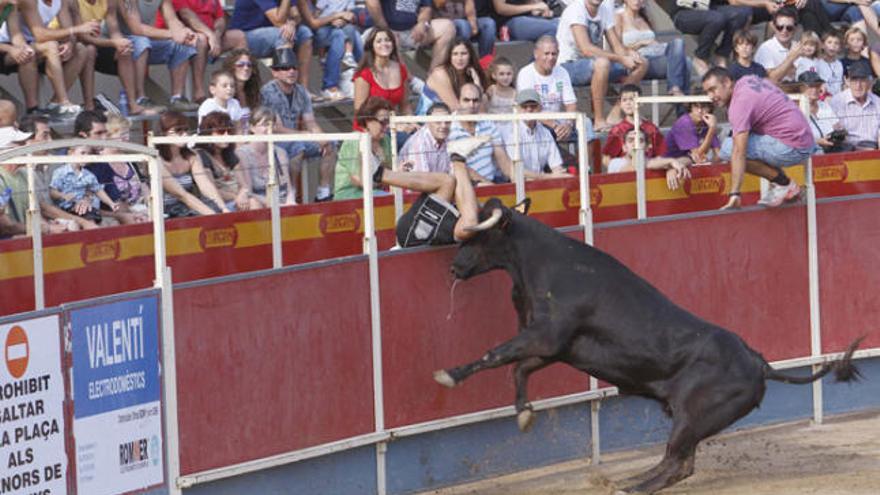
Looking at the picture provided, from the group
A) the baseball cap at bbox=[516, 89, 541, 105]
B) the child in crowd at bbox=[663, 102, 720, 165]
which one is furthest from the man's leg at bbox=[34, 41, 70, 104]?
the child in crowd at bbox=[663, 102, 720, 165]

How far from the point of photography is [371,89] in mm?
15844

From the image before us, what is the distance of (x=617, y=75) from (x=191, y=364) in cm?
832

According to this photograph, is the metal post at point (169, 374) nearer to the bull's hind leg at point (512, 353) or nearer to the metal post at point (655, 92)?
the bull's hind leg at point (512, 353)

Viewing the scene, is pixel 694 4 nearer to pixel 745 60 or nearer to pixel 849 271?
pixel 745 60

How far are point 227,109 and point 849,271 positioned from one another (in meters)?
4.74

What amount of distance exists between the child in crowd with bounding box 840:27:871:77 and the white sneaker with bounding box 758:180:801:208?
4918mm

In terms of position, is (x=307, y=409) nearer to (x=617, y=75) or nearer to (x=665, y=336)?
(x=665, y=336)

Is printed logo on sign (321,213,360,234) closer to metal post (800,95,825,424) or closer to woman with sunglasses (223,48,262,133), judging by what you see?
woman with sunglasses (223,48,262,133)

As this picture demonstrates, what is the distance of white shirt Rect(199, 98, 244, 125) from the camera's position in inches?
561

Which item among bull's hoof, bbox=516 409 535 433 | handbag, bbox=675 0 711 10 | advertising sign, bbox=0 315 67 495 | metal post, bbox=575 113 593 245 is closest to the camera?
advertising sign, bbox=0 315 67 495

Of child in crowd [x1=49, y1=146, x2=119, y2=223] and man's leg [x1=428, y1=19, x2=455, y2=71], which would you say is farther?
man's leg [x1=428, y1=19, x2=455, y2=71]

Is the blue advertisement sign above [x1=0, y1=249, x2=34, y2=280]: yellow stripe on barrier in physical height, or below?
below

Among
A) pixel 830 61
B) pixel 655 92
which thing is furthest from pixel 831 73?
pixel 655 92

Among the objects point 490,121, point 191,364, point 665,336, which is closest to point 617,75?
point 490,121
